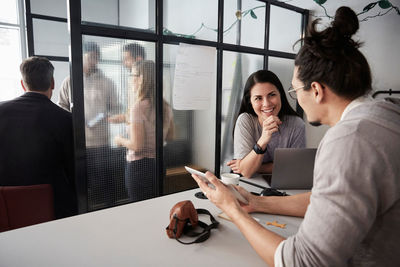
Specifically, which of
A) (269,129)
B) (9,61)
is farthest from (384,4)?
(9,61)

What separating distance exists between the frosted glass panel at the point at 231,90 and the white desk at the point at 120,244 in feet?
4.60

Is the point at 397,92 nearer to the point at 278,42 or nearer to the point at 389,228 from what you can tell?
the point at 278,42

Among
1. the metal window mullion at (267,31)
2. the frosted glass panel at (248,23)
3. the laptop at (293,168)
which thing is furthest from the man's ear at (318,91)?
the metal window mullion at (267,31)

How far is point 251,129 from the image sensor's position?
1.93 metres

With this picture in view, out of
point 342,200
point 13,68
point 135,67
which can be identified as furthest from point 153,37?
point 13,68

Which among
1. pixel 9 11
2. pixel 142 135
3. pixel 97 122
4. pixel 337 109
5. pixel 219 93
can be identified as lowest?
pixel 142 135

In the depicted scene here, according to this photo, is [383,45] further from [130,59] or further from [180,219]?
[180,219]

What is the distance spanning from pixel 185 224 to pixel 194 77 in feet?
4.66

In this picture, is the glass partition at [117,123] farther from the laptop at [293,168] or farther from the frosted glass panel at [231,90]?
the laptop at [293,168]

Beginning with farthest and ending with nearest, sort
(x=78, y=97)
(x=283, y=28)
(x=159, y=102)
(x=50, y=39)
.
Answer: (x=50, y=39) < (x=283, y=28) < (x=159, y=102) < (x=78, y=97)

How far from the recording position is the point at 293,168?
145 cm

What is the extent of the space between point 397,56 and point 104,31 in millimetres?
2367

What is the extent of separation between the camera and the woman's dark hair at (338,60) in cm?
82

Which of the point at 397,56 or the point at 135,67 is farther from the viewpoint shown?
the point at 397,56
